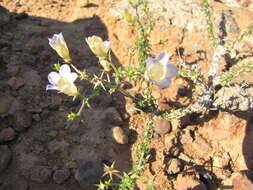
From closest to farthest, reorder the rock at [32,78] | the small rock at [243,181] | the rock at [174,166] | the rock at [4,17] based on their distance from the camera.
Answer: the small rock at [243,181] → the rock at [174,166] → the rock at [32,78] → the rock at [4,17]

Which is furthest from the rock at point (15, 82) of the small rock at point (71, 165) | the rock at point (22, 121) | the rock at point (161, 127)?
the rock at point (161, 127)

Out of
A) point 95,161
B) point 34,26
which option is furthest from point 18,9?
point 95,161

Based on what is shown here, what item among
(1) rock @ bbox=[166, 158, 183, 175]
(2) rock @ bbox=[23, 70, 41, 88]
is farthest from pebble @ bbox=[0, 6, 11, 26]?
(1) rock @ bbox=[166, 158, 183, 175]

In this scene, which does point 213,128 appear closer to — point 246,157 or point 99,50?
point 246,157

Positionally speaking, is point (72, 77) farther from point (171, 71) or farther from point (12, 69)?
point (12, 69)

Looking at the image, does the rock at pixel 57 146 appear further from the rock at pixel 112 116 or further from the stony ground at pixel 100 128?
the rock at pixel 112 116

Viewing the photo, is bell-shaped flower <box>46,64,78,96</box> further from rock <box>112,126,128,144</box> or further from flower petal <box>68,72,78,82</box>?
rock <box>112,126,128,144</box>
